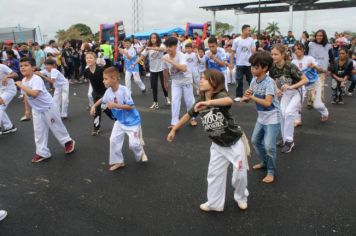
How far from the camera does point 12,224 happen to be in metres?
3.37

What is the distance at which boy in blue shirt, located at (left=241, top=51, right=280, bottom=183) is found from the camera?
Result: 12.1ft

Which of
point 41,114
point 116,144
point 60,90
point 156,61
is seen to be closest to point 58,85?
point 60,90

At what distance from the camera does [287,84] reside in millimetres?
4801

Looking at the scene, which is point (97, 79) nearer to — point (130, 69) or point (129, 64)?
point (130, 69)

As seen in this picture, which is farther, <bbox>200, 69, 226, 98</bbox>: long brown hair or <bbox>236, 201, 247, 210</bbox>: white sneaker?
<bbox>236, 201, 247, 210</bbox>: white sneaker

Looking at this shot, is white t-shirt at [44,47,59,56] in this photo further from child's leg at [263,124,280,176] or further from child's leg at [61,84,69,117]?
child's leg at [263,124,280,176]

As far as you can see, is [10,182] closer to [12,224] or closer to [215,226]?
[12,224]

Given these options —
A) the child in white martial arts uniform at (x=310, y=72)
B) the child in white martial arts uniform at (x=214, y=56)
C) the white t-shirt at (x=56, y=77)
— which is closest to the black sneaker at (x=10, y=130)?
the white t-shirt at (x=56, y=77)

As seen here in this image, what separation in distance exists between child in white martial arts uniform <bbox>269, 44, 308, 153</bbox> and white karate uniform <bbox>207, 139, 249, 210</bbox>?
1.48 meters

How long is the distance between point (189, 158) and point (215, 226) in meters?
1.90

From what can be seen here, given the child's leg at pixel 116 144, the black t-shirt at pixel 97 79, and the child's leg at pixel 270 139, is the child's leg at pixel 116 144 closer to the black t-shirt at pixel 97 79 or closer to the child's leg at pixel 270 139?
the black t-shirt at pixel 97 79

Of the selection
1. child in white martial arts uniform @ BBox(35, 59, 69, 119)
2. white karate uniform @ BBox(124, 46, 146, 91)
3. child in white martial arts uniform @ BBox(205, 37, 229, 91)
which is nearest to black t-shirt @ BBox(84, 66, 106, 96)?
child in white martial arts uniform @ BBox(35, 59, 69, 119)

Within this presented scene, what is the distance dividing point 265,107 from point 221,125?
960 millimetres

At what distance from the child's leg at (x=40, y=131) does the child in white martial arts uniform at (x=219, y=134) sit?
2786mm
